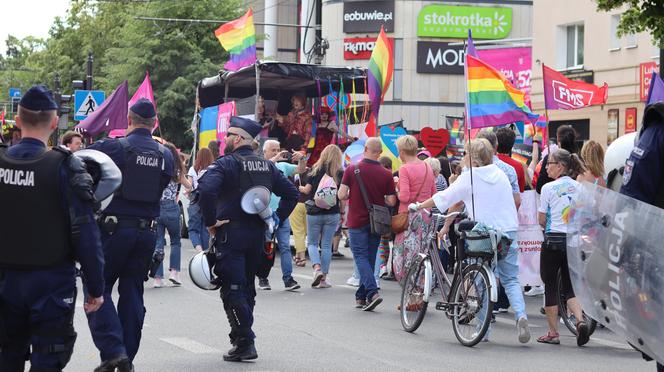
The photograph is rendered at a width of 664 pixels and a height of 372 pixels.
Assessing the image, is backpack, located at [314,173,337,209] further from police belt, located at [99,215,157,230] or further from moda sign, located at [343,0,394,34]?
moda sign, located at [343,0,394,34]

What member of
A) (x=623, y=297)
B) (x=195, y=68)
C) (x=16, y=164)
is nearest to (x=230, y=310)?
(x=16, y=164)

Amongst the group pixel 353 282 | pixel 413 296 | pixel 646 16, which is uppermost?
pixel 646 16

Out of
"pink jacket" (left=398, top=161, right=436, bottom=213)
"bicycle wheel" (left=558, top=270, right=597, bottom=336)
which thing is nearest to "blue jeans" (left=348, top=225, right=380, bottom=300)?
"pink jacket" (left=398, top=161, right=436, bottom=213)

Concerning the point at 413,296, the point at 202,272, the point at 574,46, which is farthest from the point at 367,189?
the point at 574,46

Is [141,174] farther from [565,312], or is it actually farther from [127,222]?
[565,312]

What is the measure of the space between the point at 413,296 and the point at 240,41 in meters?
11.4

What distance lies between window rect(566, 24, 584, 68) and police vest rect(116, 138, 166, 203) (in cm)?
2879

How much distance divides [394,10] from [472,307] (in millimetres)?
44569

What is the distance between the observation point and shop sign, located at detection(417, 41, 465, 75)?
5362cm

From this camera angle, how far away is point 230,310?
862 cm

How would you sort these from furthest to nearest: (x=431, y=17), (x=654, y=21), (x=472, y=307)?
(x=431, y=17) → (x=654, y=21) → (x=472, y=307)

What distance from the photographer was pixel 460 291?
1005 cm

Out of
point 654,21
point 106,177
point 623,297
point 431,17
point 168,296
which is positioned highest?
point 431,17

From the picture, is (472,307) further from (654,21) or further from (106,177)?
(654,21)
